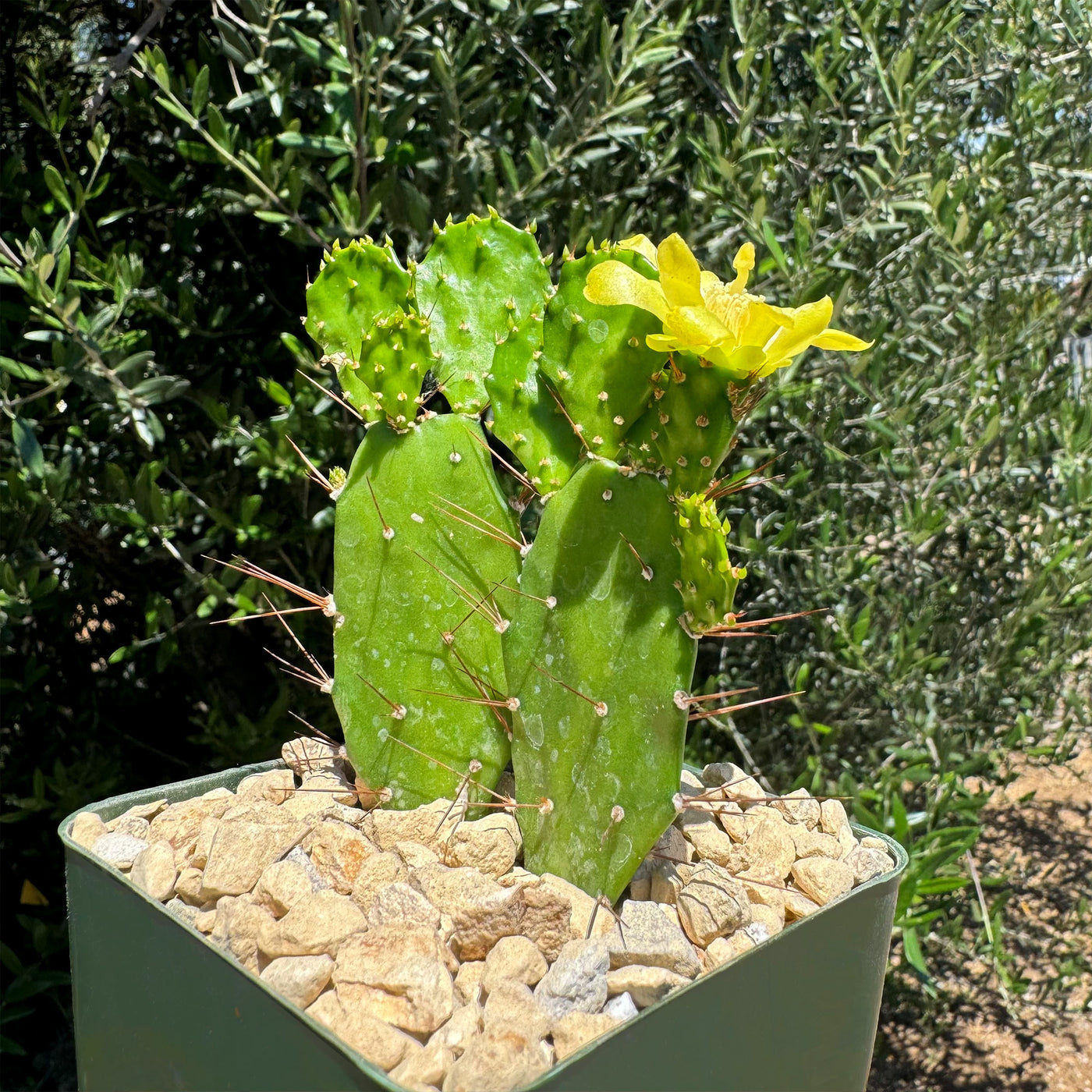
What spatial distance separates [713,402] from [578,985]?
0.37 meters

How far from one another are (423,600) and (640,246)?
0.32 meters

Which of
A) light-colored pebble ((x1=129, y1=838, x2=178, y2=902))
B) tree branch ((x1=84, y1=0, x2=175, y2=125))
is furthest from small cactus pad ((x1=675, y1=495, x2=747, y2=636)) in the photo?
tree branch ((x1=84, y1=0, x2=175, y2=125))

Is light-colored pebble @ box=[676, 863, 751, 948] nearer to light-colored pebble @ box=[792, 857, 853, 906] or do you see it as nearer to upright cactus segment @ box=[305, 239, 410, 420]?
light-colored pebble @ box=[792, 857, 853, 906]

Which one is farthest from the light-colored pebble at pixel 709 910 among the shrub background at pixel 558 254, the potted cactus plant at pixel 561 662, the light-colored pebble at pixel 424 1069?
the shrub background at pixel 558 254

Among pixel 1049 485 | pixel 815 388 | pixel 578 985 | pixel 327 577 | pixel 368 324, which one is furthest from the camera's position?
pixel 1049 485

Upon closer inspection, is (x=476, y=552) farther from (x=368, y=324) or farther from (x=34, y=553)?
(x=34, y=553)

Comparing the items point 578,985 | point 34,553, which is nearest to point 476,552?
point 578,985

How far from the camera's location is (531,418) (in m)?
0.87

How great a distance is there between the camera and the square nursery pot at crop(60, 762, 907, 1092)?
0.60 meters

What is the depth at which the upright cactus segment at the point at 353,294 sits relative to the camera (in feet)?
3.05

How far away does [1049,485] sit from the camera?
6.02ft

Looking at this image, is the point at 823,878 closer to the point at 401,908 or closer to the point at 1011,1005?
the point at 401,908

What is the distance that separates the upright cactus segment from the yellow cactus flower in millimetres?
262

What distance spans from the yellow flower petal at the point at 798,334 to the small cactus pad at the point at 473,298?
28cm
